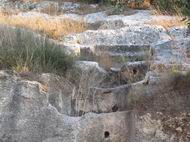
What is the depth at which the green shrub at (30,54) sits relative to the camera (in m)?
7.29

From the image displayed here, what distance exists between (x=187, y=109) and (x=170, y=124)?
0.97 feet

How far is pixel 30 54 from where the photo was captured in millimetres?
7469

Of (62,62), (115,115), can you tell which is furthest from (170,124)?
(62,62)

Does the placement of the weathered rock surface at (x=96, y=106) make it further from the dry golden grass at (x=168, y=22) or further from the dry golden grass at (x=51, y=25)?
the dry golden grass at (x=168, y=22)

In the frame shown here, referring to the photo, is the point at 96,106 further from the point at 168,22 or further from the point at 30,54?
the point at 168,22

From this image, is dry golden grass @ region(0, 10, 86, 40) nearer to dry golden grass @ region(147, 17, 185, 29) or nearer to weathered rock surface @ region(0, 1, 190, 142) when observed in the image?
dry golden grass @ region(147, 17, 185, 29)

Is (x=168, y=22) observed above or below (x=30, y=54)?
below

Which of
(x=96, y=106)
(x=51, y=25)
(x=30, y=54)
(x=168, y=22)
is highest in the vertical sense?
(x=30, y=54)

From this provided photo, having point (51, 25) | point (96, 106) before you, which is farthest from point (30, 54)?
point (51, 25)

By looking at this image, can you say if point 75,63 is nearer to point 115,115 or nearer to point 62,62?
point 62,62

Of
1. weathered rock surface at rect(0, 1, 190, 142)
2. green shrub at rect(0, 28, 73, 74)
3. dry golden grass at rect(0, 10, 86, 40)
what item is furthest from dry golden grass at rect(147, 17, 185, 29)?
green shrub at rect(0, 28, 73, 74)

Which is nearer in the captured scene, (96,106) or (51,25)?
(96,106)

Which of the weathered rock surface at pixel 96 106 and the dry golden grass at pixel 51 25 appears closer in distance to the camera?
the weathered rock surface at pixel 96 106

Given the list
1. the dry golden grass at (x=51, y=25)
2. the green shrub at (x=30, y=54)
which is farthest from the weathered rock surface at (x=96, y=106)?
the dry golden grass at (x=51, y=25)
